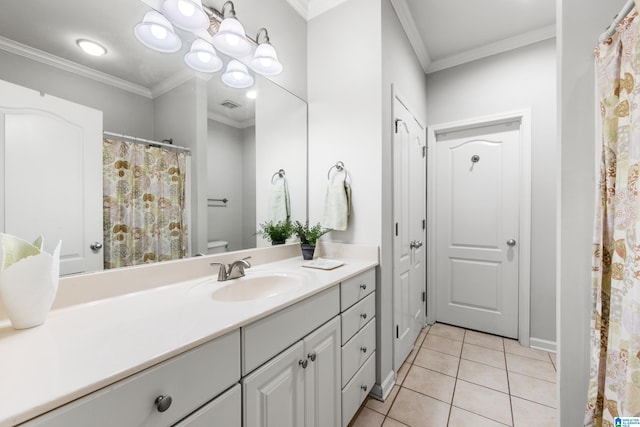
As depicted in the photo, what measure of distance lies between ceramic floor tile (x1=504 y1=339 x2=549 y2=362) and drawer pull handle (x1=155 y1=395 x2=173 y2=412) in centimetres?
263

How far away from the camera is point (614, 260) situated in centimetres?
86

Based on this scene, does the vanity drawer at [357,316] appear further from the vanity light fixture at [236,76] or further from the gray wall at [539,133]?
the gray wall at [539,133]

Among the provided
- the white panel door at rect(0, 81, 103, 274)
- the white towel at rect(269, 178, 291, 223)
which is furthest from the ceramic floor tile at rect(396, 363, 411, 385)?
the white panel door at rect(0, 81, 103, 274)

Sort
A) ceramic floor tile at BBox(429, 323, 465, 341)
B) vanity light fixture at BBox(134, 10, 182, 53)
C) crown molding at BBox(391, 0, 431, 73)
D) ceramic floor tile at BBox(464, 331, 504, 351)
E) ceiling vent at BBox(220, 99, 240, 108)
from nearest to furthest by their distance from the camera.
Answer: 1. vanity light fixture at BBox(134, 10, 182, 53)
2. ceiling vent at BBox(220, 99, 240, 108)
3. crown molding at BBox(391, 0, 431, 73)
4. ceramic floor tile at BBox(464, 331, 504, 351)
5. ceramic floor tile at BBox(429, 323, 465, 341)

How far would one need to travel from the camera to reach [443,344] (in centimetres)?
236

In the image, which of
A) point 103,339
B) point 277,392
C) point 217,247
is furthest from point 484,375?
point 103,339

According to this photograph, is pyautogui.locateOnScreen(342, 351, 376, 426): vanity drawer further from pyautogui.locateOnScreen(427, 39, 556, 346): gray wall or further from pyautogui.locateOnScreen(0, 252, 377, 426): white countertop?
pyautogui.locateOnScreen(427, 39, 556, 346): gray wall

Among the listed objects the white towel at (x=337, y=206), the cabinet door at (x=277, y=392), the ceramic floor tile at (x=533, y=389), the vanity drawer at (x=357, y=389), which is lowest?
the ceramic floor tile at (x=533, y=389)

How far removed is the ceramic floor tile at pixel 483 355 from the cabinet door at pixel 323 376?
1467 mm

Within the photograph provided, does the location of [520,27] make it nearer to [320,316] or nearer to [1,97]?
[320,316]

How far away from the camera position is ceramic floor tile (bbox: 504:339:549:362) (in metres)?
2.14

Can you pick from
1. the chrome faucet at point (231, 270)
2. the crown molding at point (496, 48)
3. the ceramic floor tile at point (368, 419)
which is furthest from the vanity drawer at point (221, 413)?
the crown molding at point (496, 48)

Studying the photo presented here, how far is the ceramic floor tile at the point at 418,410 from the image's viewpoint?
58.9 inches

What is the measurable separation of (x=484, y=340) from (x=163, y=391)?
272 centimetres
